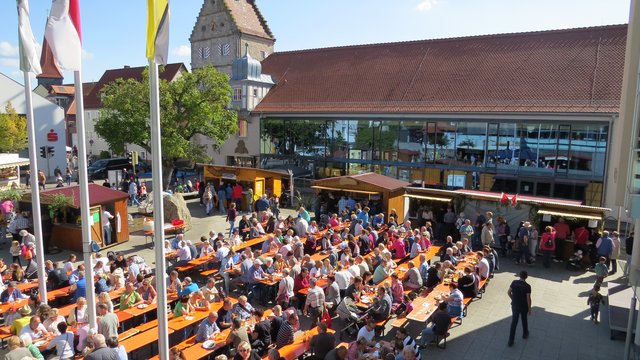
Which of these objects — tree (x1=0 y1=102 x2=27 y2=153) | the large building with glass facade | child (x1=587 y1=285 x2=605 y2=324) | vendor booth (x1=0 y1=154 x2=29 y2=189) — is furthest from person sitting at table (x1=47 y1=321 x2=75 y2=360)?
tree (x1=0 y1=102 x2=27 y2=153)

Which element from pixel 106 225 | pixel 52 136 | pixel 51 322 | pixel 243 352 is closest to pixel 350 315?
pixel 243 352

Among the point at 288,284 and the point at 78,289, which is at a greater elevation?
the point at 288,284

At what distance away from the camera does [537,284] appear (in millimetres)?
15938

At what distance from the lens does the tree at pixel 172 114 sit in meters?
29.5

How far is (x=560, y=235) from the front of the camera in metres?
18.1

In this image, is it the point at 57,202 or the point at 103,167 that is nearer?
the point at 57,202

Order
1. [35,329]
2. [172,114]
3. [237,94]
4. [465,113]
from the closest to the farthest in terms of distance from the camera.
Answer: [35,329] < [172,114] < [465,113] < [237,94]

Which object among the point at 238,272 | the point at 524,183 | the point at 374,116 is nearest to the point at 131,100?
the point at 374,116

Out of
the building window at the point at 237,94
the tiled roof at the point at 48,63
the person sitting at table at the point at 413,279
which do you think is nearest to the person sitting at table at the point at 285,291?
the person sitting at table at the point at 413,279

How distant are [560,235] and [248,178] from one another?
628 inches

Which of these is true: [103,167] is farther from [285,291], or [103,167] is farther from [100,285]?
[285,291]

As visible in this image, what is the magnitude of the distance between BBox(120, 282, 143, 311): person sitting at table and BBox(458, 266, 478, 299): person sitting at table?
7.95m

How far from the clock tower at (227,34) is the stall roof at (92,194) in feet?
97.9

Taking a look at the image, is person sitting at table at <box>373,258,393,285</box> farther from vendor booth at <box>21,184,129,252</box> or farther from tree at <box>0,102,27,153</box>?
tree at <box>0,102,27,153</box>
